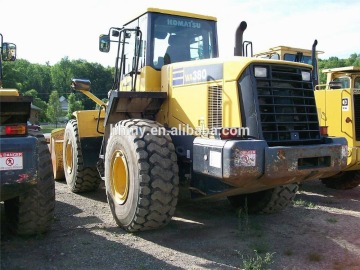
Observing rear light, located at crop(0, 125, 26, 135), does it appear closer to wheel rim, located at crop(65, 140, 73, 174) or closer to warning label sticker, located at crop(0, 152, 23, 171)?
warning label sticker, located at crop(0, 152, 23, 171)

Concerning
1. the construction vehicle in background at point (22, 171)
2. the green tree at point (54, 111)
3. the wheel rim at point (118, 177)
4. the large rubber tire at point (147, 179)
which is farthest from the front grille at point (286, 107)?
the green tree at point (54, 111)

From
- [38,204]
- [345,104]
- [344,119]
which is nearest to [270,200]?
[344,119]

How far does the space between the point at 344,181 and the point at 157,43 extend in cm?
491

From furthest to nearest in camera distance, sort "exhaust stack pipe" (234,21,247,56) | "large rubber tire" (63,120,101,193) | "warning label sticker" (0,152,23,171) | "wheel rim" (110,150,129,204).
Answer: "large rubber tire" (63,120,101,193), "wheel rim" (110,150,129,204), "exhaust stack pipe" (234,21,247,56), "warning label sticker" (0,152,23,171)

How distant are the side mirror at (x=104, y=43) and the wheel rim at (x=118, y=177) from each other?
192 centimetres

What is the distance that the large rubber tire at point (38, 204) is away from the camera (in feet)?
14.9

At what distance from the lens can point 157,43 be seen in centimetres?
590

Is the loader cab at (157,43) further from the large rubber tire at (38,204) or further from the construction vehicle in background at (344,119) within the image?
the construction vehicle in background at (344,119)

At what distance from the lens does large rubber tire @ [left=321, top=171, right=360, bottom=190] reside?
8125 mm

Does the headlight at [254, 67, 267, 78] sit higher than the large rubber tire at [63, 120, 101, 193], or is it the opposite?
the headlight at [254, 67, 267, 78]

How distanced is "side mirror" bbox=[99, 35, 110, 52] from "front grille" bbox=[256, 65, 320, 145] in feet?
9.23

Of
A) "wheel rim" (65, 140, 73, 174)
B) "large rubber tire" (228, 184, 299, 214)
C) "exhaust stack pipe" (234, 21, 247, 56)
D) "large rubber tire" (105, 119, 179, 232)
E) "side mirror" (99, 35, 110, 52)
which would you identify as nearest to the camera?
"large rubber tire" (105, 119, 179, 232)

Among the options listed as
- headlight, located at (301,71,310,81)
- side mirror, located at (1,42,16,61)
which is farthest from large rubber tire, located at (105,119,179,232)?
side mirror, located at (1,42,16,61)

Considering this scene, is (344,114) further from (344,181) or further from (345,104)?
(344,181)
